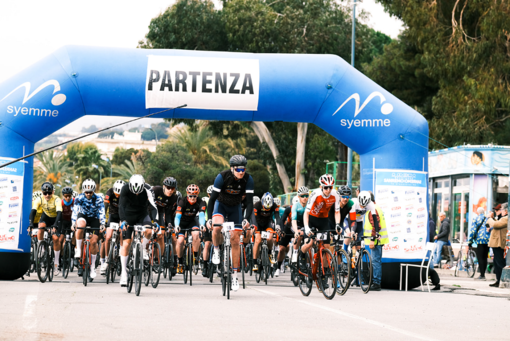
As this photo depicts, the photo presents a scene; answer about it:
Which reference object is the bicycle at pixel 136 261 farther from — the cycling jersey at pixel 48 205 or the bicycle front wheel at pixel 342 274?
the cycling jersey at pixel 48 205

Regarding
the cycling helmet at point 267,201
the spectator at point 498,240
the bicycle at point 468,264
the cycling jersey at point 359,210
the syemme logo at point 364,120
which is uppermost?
the syemme logo at point 364,120

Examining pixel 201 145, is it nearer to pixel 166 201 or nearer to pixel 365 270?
pixel 166 201

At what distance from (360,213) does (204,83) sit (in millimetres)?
4095

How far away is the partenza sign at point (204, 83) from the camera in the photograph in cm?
1619

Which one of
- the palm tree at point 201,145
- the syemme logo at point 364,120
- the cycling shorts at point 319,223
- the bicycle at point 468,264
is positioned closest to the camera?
the cycling shorts at point 319,223

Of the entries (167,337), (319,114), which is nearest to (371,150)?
(319,114)

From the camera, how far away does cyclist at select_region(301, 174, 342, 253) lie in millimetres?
Answer: 13031

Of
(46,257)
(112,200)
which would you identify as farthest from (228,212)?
(46,257)

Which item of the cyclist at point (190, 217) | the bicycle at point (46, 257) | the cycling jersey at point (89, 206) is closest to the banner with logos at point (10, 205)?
the bicycle at point (46, 257)

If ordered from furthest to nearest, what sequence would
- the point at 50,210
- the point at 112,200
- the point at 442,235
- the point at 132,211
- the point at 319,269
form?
the point at 442,235
the point at 50,210
the point at 112,200
the point at 132,211
the point at 319,269

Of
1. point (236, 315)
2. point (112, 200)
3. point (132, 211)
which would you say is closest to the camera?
point (236, 315)

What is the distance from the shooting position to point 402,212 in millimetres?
16328

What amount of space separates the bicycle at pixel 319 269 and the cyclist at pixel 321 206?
0.20 meters

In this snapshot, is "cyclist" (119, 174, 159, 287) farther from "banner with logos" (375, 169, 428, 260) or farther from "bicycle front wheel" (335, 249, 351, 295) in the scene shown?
"banner with logos" (375, 169, 428, 260)
